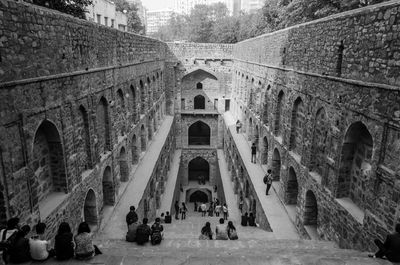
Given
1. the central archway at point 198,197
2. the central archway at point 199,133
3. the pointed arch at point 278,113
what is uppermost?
the pointed arch at point 278,113

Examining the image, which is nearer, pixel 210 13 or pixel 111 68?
pixel 111 68

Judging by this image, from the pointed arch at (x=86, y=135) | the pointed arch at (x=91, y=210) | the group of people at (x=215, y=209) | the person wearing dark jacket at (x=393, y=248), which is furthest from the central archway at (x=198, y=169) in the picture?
the person wearing dark jacket at (x=393, y=248)

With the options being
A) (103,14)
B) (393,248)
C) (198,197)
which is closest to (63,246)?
(393,248)

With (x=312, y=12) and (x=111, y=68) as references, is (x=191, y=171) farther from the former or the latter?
(x=111, y=68)

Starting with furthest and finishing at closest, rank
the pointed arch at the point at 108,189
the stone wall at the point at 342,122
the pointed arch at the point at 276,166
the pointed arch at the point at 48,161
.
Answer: the pointed arch at the point at 276,166
the pointed arch at the point at 108,189
the pointed arch at the point at 48,161
the stone wall at the point at 342,122

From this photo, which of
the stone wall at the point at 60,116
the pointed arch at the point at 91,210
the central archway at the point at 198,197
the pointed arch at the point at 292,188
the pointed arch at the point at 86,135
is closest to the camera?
the stone wall at the point at 60,116

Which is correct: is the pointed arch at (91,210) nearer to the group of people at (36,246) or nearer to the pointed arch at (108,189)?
the pointed arch at (108,189)

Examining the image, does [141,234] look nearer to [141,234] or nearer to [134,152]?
[141,234]

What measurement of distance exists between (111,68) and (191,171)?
746 inches

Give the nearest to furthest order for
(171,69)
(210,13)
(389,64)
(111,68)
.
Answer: (389,64)
(111,68)
(171,69)
(210,13)

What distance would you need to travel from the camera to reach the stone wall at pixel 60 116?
5.54 metres

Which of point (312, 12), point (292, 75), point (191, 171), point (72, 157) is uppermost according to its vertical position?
point (312, 12)

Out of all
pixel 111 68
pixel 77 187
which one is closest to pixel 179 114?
pixel 111 68

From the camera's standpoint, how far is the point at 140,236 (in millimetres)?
7281
